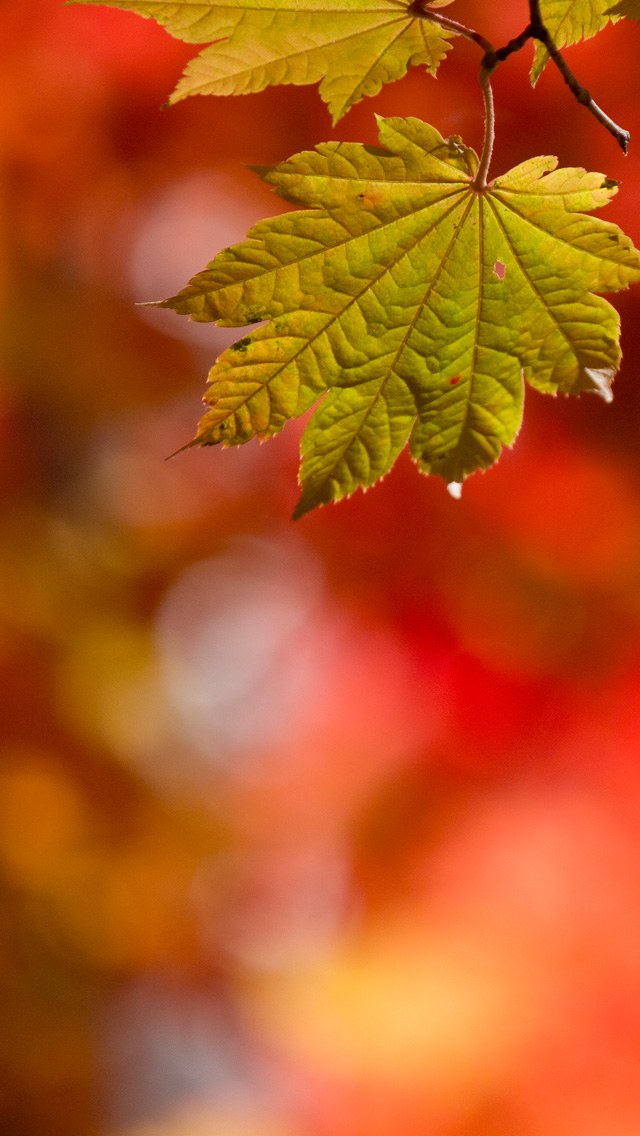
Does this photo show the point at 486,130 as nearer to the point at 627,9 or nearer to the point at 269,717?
the point at 627,9

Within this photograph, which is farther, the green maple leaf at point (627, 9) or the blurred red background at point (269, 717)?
the blurred red background at point (269, 717)

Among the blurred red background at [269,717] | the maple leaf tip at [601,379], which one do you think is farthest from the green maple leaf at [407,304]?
the blurred red background at [269,717]

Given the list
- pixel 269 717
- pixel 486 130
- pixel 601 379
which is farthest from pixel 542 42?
pixel 269 717

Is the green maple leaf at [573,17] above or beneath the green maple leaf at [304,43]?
above

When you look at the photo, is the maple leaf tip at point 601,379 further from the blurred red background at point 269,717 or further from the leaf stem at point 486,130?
the blurred red background at point 269,717

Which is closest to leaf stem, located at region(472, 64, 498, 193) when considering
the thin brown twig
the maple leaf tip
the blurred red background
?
the thin brown twig

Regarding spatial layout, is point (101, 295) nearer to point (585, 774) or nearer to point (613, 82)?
point (613, 82)
